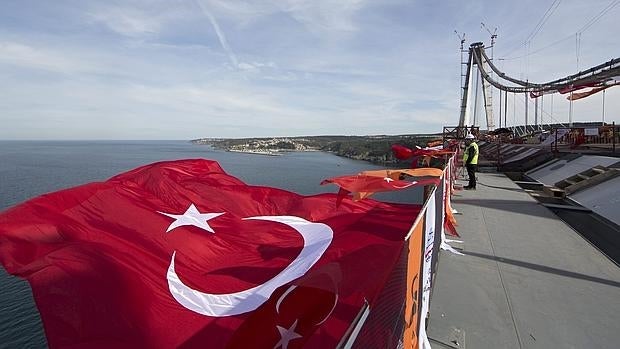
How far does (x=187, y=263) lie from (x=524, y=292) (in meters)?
4.43

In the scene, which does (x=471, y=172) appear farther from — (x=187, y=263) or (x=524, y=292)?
(x=187, y=263)

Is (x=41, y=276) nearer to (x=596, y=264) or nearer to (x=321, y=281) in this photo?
(x=321, y=281)

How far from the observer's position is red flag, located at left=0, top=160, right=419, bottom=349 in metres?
3.15

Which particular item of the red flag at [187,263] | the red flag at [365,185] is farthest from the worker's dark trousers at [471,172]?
the red flag at [187,263]

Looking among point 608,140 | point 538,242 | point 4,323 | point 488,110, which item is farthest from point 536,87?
point 4,323

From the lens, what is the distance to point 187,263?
4.07 metres

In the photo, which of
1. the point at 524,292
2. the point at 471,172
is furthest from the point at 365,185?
the point at 471,172

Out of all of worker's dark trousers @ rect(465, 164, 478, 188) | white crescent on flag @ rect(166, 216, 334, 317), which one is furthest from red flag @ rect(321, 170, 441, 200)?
worker's dark trousers @ rect(465, 164, 478, 188)

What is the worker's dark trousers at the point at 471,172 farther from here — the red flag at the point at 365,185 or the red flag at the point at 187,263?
the red flag at the point at 187,263

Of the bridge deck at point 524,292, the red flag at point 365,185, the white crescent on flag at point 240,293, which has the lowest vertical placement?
the bridge deck at point 524,292

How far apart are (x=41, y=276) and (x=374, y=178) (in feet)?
13.6

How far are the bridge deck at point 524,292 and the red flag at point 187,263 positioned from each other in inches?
47.9

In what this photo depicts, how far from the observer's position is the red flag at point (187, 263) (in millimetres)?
3148

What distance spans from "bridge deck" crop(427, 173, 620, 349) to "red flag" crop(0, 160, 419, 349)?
122 centimetres
